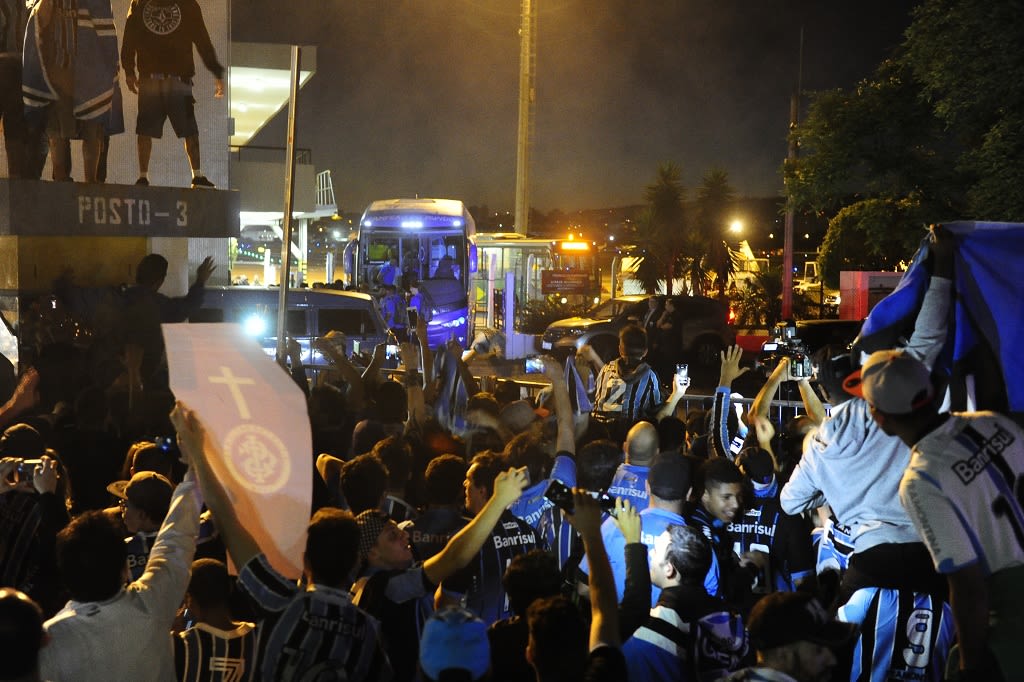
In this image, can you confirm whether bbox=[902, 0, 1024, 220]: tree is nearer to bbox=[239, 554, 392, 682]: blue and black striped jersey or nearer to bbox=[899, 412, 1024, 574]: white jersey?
bbox=[899, 412, 1024, 574]: white jersey

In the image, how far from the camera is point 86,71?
7.71 metres

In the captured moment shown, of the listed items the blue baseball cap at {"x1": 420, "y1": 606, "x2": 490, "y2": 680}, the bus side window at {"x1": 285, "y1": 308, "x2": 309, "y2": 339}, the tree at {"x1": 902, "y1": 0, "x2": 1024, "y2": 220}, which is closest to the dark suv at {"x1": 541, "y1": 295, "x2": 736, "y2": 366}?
the tree at {"x1": 902, "y1": 0, "x2": 1024, "y2": 220}

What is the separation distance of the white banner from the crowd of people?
7 centimetres

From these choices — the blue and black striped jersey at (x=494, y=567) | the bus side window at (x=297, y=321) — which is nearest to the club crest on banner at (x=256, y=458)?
the blue and black striped jersey at (x=494, y=567)

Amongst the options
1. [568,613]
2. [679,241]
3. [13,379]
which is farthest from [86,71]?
[679,241]

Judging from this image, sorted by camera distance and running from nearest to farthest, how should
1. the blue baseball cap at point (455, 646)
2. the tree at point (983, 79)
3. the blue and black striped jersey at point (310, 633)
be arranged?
the blue baseball cap at point (455, 646)
the blue and black striped jersey at point (310, 633)
the tree at point (983, 79)

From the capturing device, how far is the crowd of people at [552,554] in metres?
3.16

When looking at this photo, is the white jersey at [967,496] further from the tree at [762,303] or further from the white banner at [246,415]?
the tree at [762,303]

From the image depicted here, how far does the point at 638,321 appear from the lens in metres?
23.1

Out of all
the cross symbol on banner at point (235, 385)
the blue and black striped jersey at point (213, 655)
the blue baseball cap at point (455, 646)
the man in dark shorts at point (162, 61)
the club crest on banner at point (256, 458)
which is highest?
the man in dark shorts at point (162, 61)

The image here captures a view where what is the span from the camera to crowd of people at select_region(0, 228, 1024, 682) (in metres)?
3.16

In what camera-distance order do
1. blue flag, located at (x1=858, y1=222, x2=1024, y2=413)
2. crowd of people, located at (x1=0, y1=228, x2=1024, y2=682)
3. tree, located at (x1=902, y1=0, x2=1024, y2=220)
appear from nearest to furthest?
crowd of people, located at (x1=0, y1=228, x2=1024, y2=682) → blue flag, located at (x1=858, y1=222, x2=1024, y2=413) → tree, located at (x1=902, y1=0, x2=1024, y2=220)

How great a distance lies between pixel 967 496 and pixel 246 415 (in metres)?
2.42

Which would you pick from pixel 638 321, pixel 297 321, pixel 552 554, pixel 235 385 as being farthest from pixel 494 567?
pixel 638 321
